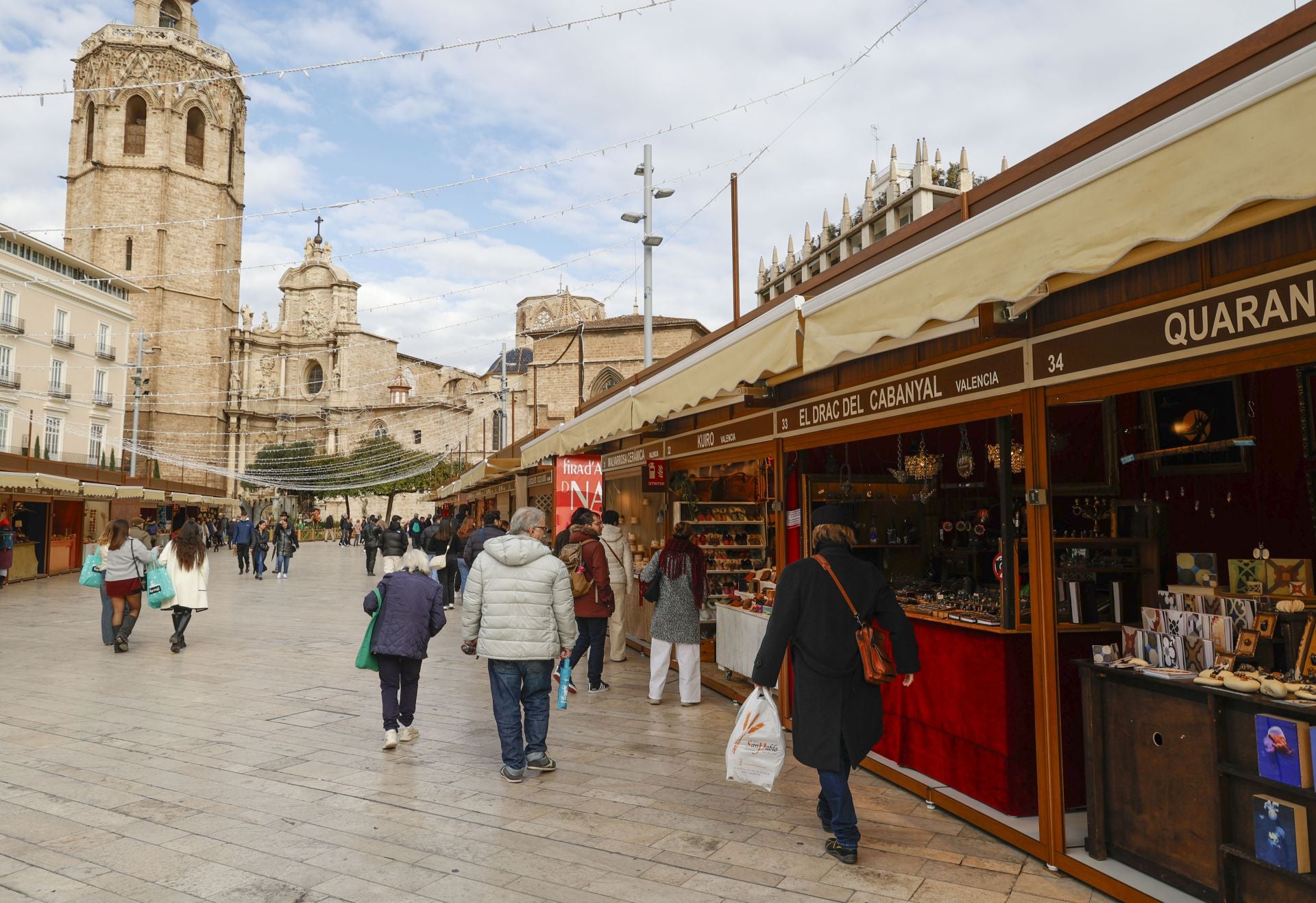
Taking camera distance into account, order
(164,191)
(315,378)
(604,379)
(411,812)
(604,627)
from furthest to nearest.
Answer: (315,378), (164,191), (604,379), (604,627), (411,812)

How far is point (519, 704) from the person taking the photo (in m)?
5.03

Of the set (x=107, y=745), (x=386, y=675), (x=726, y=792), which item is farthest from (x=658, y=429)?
(x=107, y=745)

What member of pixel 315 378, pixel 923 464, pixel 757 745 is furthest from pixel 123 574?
pixel 315 378

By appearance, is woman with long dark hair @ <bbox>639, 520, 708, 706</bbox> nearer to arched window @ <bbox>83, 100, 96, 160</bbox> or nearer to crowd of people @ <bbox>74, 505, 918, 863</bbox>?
crowd of people @ <bbox>74, 505, 918, 863</bbox>

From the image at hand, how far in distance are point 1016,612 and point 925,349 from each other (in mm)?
1495

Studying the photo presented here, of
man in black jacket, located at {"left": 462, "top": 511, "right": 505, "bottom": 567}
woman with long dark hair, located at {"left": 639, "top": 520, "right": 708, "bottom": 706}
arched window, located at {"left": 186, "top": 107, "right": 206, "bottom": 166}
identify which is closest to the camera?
woman with long dark hair, located at {"left": 639, "top": 520, "right": 708, "bottom": 706}

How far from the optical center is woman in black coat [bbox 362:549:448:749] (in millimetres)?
5582

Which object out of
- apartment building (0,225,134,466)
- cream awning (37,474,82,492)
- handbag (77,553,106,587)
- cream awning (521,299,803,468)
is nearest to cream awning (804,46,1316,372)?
cream awning (521,299,803,468)

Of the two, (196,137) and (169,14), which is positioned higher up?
(169,14)

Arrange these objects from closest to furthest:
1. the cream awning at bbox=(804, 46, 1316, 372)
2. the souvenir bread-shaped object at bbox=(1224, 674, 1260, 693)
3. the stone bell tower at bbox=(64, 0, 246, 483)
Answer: the cream awning at bbox=(804, 46, 1316, 372)
the souvenir bread-shaped object at bbox=(1224, 674, 1260, 693)
the stone bell tower at bbox=(64, 0, 246, 483)

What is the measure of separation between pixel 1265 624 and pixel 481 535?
7.16 metres

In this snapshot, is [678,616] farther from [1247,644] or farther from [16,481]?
[16,481]

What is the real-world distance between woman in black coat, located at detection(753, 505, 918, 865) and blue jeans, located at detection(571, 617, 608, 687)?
3.80 metres

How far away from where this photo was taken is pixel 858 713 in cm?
379
